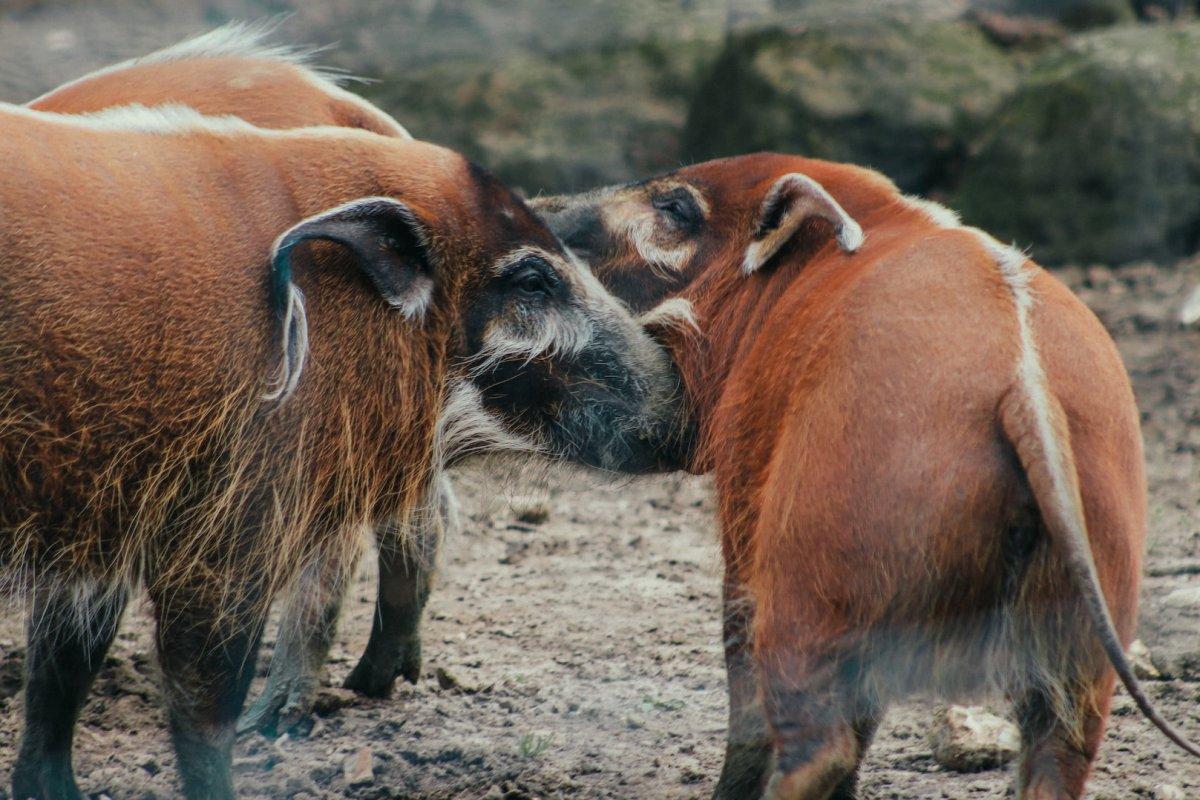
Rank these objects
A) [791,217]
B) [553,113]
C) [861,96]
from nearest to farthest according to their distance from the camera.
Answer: [791,217], [861,96], [553,113]

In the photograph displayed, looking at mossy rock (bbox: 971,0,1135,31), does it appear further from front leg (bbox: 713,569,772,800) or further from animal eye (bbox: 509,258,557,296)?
front leg (bbox: 713,569,772,800)

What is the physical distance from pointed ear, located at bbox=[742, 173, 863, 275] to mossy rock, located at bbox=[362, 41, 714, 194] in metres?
5.25

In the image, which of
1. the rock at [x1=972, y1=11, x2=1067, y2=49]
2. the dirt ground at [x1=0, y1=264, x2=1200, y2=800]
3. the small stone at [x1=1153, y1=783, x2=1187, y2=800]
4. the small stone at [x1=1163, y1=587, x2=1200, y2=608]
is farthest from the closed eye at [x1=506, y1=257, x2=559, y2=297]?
the rock at [x1=972, y1=11, x2=1067, y2=49]

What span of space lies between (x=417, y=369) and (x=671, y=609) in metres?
1.52

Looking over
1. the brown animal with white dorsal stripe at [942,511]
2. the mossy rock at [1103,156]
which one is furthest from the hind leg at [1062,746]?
the mossy rock at [1103,156]

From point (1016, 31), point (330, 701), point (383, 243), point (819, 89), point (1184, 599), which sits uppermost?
point (1016, 31)

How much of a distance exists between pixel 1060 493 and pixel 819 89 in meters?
6.42

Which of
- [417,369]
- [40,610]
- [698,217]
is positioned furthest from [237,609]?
[698,217]

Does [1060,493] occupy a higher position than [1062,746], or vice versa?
[1060,493]

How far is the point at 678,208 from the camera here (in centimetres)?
362

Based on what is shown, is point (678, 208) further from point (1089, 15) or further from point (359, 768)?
point (1089, 15)

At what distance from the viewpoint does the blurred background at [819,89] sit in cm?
762

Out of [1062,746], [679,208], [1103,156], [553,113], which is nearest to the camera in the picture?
[1062,746]

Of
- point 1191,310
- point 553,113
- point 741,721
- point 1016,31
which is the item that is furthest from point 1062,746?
point 1016,31
